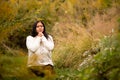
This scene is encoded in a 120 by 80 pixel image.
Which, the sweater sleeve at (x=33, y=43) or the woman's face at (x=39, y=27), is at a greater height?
the woman's face at (x=39, y=27)

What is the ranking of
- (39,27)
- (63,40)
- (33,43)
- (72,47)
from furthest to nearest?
(63,40) < (72,47) < (39,27) < (33,43)

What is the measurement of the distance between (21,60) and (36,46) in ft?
15.3

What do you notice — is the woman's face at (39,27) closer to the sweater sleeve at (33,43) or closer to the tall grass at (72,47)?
the sweater sleeve at (33,43)

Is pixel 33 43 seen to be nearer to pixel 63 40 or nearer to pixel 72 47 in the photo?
pixel 72 47

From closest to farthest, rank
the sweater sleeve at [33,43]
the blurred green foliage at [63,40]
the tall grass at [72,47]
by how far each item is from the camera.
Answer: the blurred green foliage at [63,40] < the sweater sleeve at [33,43] < the tall grass at [72,47]

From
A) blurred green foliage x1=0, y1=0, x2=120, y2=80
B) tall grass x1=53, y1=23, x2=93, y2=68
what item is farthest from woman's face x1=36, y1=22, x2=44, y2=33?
tall grass x1=53, y1=23, x2=93, y2=68

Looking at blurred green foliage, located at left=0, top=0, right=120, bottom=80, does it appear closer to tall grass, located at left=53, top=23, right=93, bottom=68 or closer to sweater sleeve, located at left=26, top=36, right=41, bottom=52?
tall grass, located at left=53, top=23, right=93, bottom=68

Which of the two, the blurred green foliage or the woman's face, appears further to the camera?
the woman's face

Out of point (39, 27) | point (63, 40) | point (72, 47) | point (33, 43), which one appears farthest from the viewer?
point (63, 40)

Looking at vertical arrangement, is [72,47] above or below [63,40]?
below

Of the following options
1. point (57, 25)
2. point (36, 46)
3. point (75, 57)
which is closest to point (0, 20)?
point (36, 46)

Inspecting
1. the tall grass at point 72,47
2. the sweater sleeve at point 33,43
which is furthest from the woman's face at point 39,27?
the tall grass at point 72,47

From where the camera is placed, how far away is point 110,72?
3137mm

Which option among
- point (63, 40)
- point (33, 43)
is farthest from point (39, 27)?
point (63, 40)
